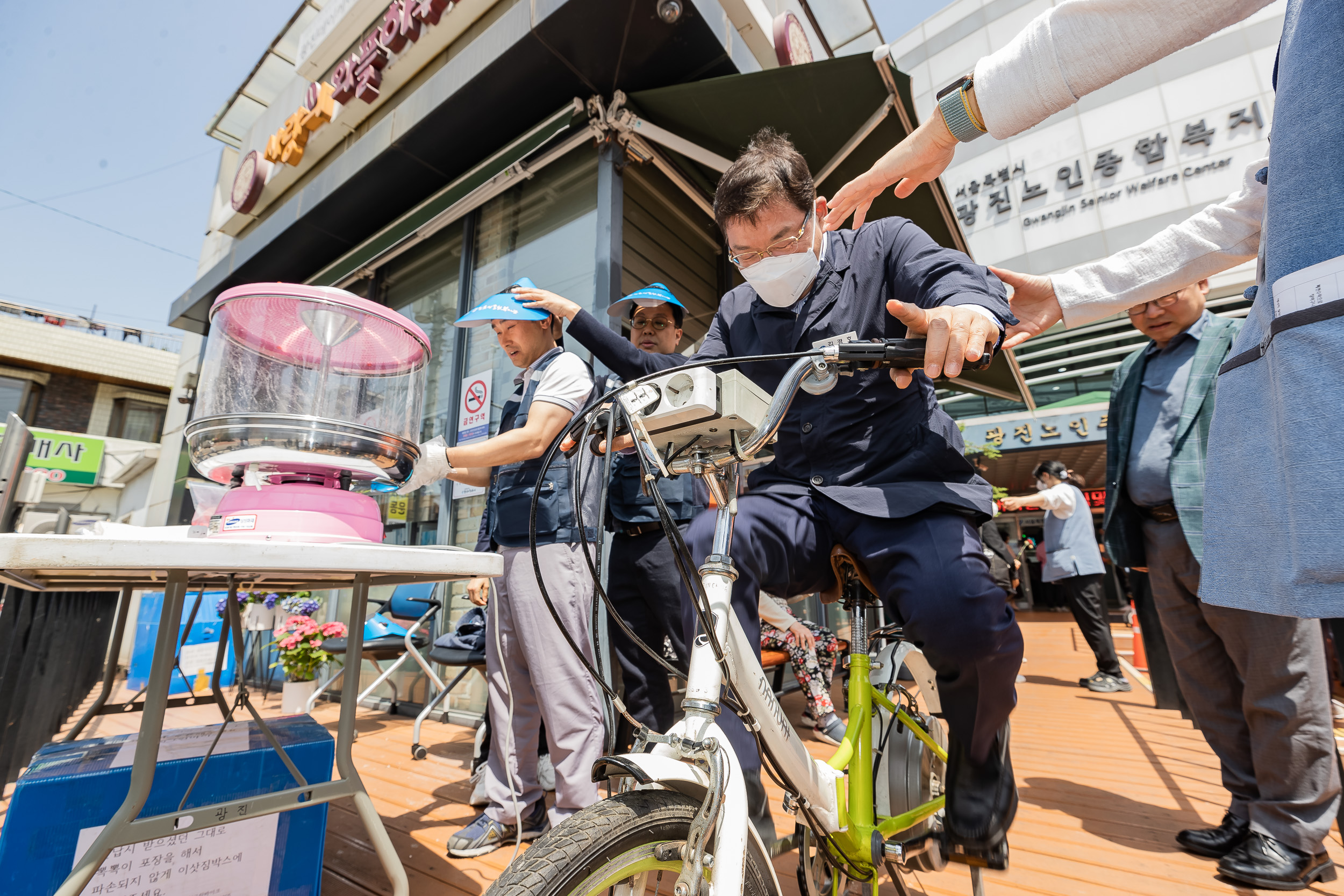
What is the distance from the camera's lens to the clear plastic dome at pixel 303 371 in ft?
4.50

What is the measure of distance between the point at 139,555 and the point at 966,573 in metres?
1.36

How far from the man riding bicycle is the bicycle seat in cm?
2

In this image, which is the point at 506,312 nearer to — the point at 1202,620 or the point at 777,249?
the point at 777,249

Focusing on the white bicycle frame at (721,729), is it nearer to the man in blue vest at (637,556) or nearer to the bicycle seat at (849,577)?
the bicycle seat at (849,577)

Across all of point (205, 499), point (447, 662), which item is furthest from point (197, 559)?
point (447, 662)

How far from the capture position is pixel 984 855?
1.28 m

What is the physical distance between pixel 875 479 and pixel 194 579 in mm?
1547

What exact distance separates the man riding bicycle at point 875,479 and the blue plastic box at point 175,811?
3.47ft

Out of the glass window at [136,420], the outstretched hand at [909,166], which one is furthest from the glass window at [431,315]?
the glass window at [136,420]

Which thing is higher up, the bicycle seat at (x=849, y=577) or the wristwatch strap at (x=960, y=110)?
the wristwatch strap at (x=960, y=110)

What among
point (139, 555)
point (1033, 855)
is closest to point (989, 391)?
point (1033, 855)

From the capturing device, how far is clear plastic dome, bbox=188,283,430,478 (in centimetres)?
137

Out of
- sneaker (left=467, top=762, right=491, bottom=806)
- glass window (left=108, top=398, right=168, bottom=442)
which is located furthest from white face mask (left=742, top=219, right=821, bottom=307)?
glass window (left=108, top=398, right=168, bottom=442)

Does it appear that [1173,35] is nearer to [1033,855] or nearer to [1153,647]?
[1033,855]
